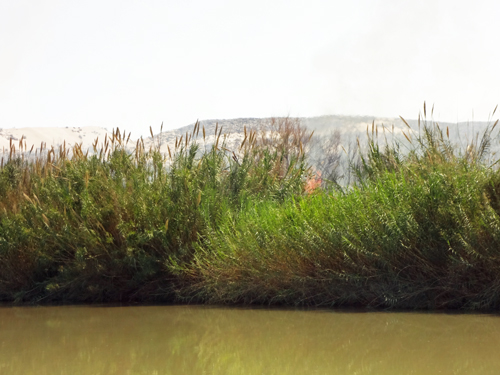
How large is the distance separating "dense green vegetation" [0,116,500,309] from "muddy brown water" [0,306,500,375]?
0.41 metres

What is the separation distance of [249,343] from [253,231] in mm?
Result: 2004

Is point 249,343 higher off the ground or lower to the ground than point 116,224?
lower

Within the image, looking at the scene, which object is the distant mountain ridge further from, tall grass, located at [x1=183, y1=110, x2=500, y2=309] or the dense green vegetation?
tall grass, located at [x1=183, y1=110, x2=500, y2=309]

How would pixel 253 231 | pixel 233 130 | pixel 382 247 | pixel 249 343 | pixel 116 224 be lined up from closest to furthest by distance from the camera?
1. pixel 249 343
2. pixel 382 247
3. pixel 253 231
4. pixel 116 224
5. pixel 233 130

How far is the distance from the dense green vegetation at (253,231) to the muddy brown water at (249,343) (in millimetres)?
410

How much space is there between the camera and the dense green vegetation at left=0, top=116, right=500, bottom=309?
18.9ft

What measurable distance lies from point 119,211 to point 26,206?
4.48ft

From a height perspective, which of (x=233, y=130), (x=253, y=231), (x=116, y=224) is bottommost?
(x=233, y=130)

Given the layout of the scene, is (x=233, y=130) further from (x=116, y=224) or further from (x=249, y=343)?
(x=249, y=343)

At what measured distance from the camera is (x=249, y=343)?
4633 millimetres

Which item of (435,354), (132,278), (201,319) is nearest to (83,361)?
(201,319)

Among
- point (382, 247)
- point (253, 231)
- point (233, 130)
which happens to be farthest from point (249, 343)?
point (233, 130)

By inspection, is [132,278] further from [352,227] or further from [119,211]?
[352,227]

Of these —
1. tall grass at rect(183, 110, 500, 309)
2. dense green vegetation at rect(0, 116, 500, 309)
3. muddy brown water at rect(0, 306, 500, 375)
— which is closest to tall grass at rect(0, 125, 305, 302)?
dense green vegetation at rect(0, 116, 500, 309)
